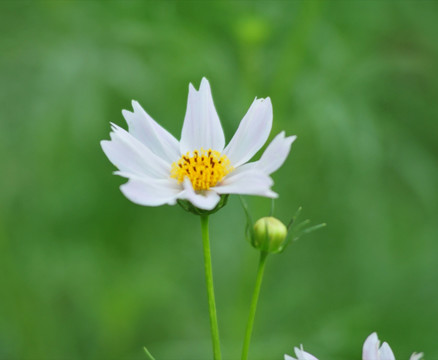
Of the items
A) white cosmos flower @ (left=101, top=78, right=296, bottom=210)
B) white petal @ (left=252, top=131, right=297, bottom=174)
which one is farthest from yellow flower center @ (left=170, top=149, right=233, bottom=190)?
white petal @ (left=252, top=131, right=297, bottom=174)

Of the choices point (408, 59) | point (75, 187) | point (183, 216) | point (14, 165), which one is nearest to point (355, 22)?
point (408, 59)

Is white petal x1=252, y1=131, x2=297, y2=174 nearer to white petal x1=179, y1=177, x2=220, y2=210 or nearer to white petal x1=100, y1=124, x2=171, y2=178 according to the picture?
white petal x1=179, y1=177, x2=220, y2=210

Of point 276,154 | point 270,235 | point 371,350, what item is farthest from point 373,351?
point 276,154

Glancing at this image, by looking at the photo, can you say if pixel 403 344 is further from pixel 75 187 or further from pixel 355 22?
pixel 75 187

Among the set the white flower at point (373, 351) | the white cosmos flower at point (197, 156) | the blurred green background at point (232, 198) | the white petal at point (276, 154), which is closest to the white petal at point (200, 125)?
the white cosmos flower at point (197, 156)

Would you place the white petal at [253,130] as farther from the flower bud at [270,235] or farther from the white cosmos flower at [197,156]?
the flower bud at [270,235]

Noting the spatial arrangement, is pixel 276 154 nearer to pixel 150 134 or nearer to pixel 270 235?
pixel 270 235
